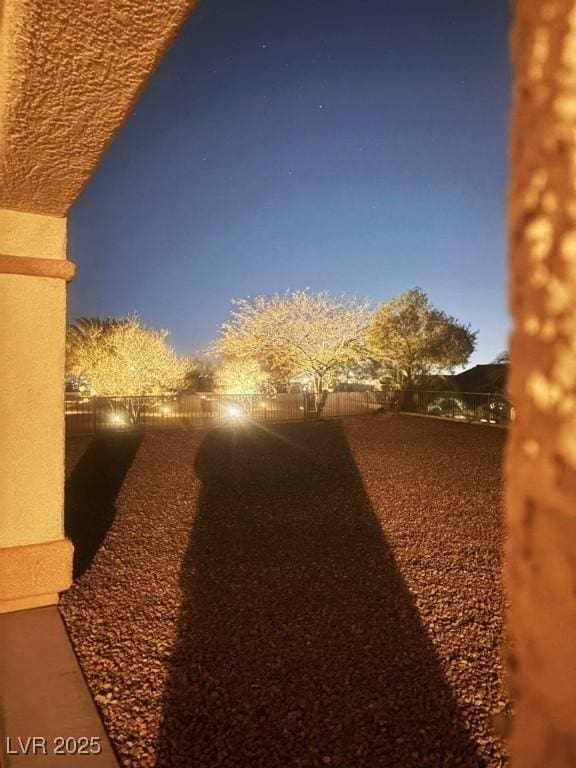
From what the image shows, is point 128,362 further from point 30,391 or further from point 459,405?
point 30,391

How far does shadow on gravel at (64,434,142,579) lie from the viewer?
5.88 metres

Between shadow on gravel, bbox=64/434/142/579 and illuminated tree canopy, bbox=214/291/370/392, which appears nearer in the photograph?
shadow on gravel, bbox=64/434/142/579

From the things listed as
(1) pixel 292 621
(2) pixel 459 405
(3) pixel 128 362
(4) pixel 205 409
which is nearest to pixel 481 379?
(2) pixel 459 405

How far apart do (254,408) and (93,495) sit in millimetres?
14640

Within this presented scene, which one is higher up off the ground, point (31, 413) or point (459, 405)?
point (31, 413)

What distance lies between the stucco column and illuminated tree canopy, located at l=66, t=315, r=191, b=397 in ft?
63.2

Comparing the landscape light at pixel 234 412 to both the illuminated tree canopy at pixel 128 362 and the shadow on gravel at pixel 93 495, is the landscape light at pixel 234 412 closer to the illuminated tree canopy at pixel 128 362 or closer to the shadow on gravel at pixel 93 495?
the illuminated tree canopy at pixel 128 362

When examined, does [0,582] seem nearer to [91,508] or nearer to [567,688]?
[91,508]

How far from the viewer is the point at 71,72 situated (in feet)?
8.16

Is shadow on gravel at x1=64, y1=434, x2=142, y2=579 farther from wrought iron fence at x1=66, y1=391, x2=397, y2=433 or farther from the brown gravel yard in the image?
wrought iron fence at x1=66, y1=391, x2=397, y2=433

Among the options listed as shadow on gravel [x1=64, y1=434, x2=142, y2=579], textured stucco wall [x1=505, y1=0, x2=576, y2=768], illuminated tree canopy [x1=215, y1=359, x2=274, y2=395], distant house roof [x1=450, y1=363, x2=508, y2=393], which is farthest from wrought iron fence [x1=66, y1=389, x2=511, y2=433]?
textured stucco wall [x1=505, y1=0, x2=576, y2=768]

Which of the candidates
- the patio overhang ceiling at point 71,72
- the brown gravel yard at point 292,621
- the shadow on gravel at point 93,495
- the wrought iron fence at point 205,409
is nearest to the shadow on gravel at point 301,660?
the brown gravel yard at point 292,621

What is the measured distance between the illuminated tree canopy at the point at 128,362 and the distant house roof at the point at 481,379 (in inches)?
614

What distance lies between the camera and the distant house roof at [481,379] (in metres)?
23.9
